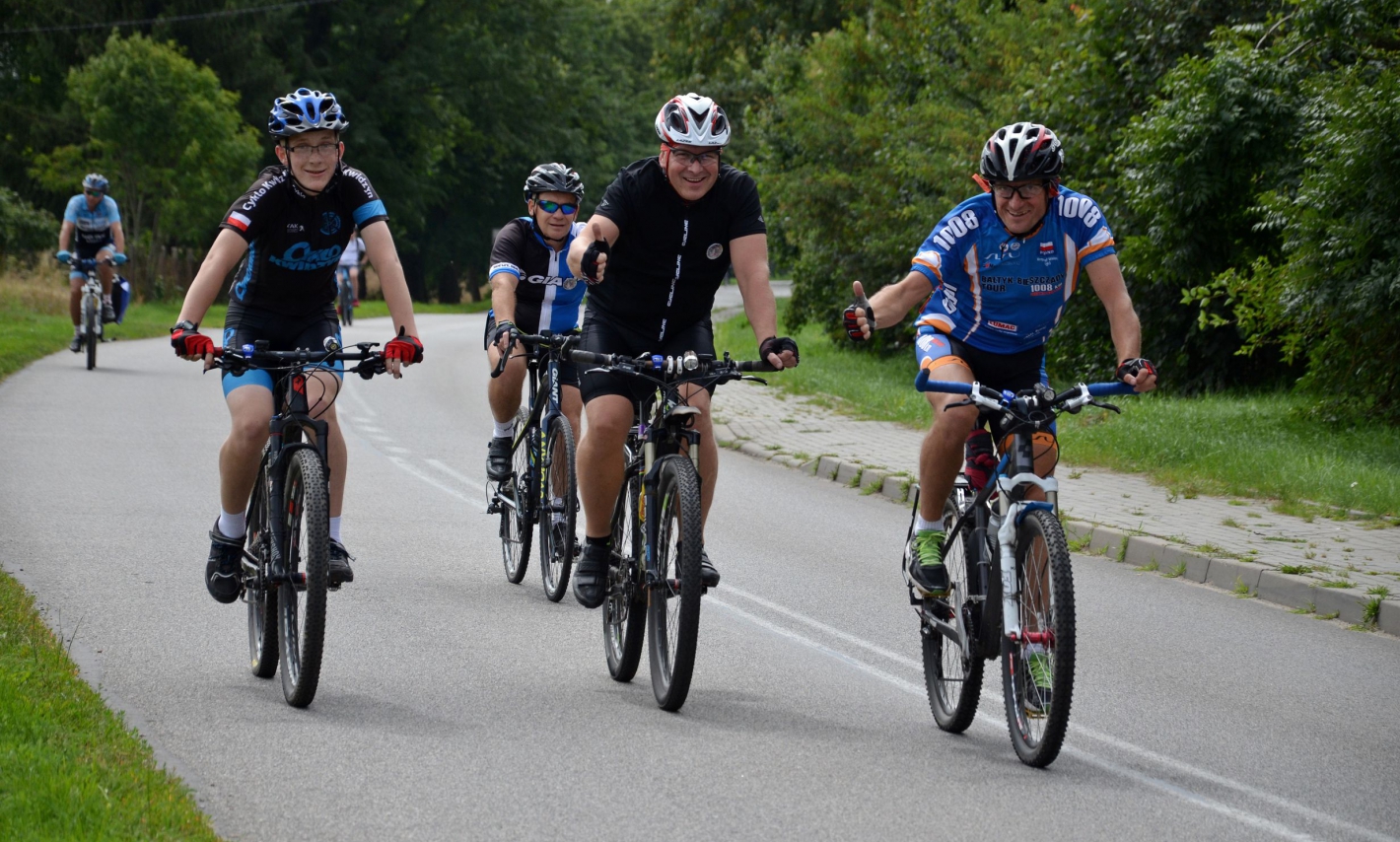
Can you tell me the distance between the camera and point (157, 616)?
7.45 metres

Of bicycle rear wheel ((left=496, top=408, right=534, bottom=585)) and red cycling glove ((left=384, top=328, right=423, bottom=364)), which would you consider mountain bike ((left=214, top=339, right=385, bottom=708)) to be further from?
bicycle rear wheel ((left=496, top=408, right=534, bottom=585))

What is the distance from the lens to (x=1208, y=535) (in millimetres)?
10164

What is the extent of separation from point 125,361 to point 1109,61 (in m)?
12.3

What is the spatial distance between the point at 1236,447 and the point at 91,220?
12.6 m

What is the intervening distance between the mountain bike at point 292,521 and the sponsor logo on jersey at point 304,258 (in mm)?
316

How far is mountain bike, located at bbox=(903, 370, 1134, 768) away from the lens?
5156 millimetres

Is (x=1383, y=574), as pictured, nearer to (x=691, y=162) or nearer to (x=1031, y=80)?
(x=691, y=162)

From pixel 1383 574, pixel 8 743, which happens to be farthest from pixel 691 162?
pixel 1383 574

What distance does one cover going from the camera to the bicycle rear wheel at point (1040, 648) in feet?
16.6

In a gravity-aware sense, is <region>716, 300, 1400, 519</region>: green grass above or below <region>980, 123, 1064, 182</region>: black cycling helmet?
below

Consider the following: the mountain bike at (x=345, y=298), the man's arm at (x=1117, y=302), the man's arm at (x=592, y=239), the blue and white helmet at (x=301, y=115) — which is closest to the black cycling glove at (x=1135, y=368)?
the man's arm at (x=1117, y=302)

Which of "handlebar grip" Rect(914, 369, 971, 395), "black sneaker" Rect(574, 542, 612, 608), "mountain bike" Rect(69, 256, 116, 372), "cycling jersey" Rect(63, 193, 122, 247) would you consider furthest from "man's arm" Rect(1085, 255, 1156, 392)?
"mountain bike" Rect(69, 256, 116, 372)

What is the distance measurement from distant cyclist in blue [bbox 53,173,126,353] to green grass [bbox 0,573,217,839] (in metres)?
13.5

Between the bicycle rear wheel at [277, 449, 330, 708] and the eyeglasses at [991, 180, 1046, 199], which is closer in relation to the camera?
the bicycle rear wheel at [277, 449, 330, 708]
